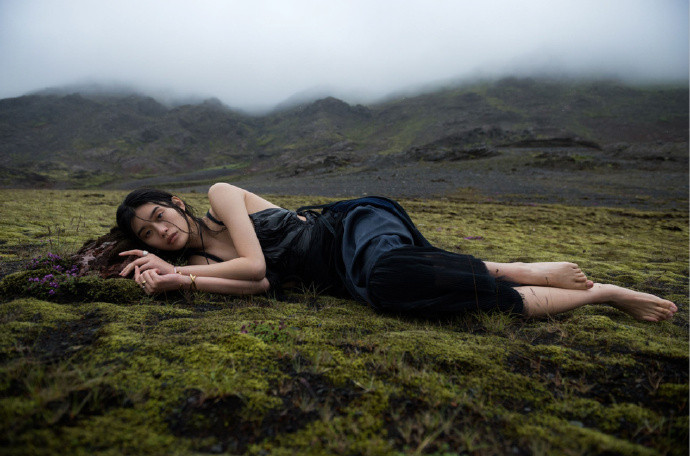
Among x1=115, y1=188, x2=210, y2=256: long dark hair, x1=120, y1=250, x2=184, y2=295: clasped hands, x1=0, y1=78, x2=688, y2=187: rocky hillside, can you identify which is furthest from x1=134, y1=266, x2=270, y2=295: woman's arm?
x1=0, y1=78, x2=688, y2=187: rocky hillside

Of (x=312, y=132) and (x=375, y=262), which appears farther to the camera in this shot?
(x=312, y=132)

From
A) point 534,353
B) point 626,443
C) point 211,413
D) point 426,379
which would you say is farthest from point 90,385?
point 534,353

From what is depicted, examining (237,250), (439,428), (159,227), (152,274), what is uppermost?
(159,227)

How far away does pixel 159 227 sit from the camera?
2959 mm

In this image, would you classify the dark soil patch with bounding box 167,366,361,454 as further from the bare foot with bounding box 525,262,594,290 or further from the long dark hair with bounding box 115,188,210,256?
the long dark hair with bounding box 115,188,210,256

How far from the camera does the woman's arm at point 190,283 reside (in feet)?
9.09

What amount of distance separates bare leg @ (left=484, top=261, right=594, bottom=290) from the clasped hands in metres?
2.66

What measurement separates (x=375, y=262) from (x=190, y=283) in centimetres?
166

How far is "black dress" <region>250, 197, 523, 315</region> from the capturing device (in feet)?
8.04

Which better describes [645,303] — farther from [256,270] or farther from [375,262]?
[256,270]

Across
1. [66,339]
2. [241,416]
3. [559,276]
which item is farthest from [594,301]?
[66,339]

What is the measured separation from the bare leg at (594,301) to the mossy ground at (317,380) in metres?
0.12

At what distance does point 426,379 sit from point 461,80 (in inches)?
5552

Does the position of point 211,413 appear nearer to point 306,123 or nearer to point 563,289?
point 563,289
